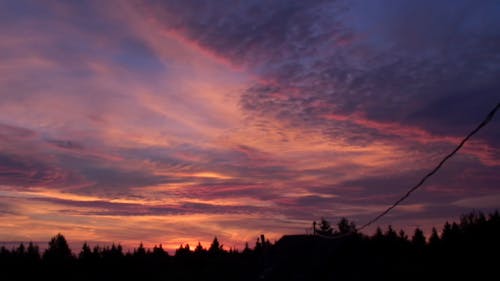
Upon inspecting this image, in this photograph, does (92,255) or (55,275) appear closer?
(55,275)

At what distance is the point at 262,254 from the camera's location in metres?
41.7

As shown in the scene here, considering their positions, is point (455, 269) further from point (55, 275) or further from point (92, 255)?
point (92, 255)

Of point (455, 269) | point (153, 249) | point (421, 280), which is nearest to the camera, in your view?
point (421, 280)

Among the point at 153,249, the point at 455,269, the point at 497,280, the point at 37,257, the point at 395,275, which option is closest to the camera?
the point at 395,275

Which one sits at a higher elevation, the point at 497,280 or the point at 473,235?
the point at 473,235

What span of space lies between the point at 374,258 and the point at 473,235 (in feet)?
97.2

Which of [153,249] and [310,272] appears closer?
[310,272]

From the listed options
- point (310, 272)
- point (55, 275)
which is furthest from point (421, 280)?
point (55, 275)

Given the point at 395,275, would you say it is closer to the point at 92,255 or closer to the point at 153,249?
the point at 92,255

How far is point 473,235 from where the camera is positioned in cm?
5775

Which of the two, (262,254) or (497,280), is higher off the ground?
(262,254)

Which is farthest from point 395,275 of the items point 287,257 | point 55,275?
point 55,275

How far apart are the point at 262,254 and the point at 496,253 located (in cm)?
2395

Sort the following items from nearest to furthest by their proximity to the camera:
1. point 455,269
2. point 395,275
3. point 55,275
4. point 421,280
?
point 395,275
point 421,280
point 455,269
point 55,275
